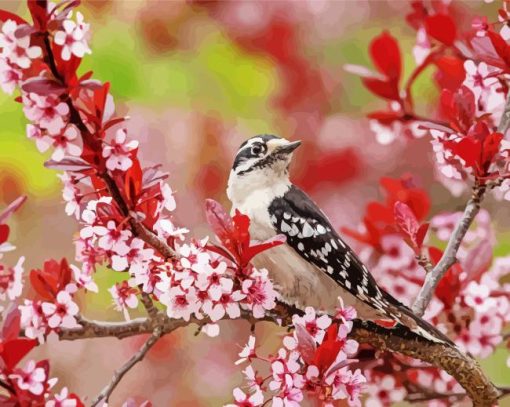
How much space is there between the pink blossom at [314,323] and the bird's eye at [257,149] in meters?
0.54

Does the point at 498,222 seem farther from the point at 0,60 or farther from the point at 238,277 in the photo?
the point at 0,60

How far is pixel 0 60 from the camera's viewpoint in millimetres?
1073

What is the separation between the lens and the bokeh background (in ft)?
10.8

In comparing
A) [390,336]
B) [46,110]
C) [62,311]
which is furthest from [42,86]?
[390,336]

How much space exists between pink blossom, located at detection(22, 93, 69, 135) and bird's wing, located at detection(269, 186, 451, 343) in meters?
0.65

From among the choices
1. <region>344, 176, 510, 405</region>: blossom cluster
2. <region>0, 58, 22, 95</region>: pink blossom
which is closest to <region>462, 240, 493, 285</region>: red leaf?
<region>344, 176, 510, 405</region>: blossom cluster

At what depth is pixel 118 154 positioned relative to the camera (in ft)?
3.63

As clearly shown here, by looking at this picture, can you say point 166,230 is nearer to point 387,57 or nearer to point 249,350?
point 249,350

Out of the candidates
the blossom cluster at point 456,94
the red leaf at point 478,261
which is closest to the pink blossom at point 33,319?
the blossom cluster at point 456,94

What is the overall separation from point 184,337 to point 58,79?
93.4 inches

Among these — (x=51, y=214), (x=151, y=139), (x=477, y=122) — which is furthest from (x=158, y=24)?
(x=477, y=122)

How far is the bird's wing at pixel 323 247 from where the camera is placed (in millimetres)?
1543

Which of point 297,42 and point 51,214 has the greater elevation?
point 297,42

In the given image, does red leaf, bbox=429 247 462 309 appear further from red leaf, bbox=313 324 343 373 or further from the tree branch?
red leaf, bbox=313 324 343 373
